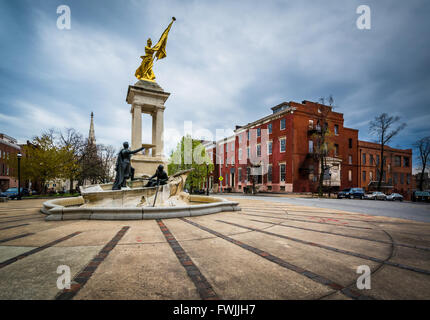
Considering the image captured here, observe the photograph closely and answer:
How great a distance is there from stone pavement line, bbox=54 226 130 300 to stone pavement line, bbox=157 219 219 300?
1.17 meters

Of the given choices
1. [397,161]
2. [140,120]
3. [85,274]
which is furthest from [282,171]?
[85,274]

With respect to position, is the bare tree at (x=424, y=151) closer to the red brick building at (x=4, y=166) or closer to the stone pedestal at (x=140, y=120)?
the stone pedestal at (x=140, y=120)

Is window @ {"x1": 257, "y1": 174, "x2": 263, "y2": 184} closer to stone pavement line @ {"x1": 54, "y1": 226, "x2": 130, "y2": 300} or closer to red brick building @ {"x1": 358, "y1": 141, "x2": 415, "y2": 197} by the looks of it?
red brick building @ {"x1": 358, "y1": 141, "x2": 415, "y2": 197}

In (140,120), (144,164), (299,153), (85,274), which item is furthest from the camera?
(299,153)

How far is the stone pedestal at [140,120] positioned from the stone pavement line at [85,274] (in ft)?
36.2

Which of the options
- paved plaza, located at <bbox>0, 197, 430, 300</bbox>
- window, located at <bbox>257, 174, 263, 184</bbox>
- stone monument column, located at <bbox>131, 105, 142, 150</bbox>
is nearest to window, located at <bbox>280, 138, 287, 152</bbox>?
window, located at <bbox>257, 174, 263, 184</bbox>

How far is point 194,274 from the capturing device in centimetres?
283

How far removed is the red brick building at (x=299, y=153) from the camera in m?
31.7

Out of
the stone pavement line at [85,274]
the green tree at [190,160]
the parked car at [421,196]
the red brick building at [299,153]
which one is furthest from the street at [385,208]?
the green tree at [190,160]

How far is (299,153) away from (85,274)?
33.0m

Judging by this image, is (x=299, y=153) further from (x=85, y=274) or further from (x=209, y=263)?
(x=85, y=274)

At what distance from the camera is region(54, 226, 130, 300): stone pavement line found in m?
2.23
